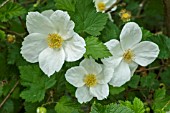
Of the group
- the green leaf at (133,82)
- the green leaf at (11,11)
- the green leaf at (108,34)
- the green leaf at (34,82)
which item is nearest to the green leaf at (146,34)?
the green leaf at (108,34)

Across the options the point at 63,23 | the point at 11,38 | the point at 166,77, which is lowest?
the point at 166,77

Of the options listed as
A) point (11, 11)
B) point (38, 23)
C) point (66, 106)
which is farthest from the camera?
point (11, 11)

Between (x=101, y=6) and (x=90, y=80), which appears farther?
(x=101, y=6)

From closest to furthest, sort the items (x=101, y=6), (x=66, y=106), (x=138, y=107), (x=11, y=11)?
(x=138, y=107)
(x=66, y=106)
(x=11, y=11)
(x=101, y=6)

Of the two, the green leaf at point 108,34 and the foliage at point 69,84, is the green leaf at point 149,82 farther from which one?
the green leaf at point 108,34

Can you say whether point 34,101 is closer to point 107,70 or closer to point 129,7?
point 107,70

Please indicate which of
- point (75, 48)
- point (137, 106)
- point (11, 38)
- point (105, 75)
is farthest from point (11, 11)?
point (137, 106)

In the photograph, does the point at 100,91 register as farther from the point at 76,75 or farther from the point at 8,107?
the point at 8,107
